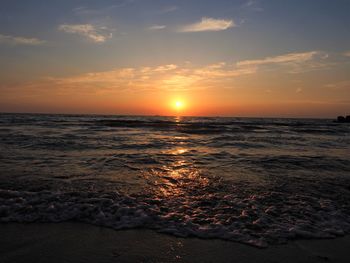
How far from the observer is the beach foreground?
335cm

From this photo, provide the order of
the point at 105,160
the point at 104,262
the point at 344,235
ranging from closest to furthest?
the point at 104,262 < the point at 344,235 < the point at 105,160

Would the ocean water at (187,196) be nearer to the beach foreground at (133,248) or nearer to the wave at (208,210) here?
the wave at (208,210)

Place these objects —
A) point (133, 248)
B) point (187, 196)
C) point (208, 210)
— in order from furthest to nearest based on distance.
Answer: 1. point (187, 196)
2. point (208, 210)
3. point (133, 248)

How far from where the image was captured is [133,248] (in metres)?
3.61

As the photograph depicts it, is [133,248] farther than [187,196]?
→ No

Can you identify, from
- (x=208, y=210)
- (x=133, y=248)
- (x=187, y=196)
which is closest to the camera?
(x=133, y=248)

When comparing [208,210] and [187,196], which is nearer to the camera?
[208,210]

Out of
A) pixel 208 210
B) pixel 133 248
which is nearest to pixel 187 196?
pixel 208 210

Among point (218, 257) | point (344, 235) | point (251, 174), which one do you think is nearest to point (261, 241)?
point (218, 257)

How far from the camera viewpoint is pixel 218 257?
345cm

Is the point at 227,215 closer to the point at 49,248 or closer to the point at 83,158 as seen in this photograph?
the point at 49,248

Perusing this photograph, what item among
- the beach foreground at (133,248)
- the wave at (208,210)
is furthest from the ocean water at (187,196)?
the beach foreground at (133,248)

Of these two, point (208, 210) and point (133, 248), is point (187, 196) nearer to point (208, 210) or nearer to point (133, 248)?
point (208, 210)

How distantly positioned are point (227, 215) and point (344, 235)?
1683 millimetres
